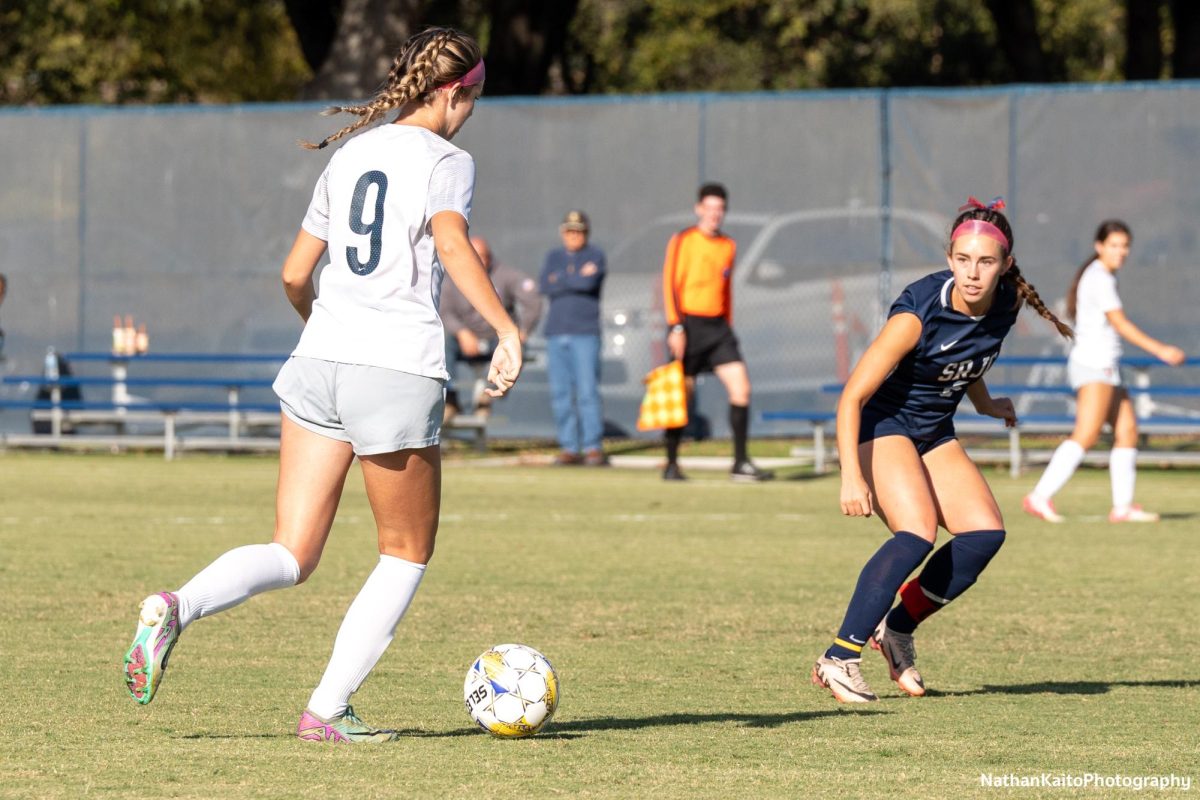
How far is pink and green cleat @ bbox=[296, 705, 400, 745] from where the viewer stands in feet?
17.2

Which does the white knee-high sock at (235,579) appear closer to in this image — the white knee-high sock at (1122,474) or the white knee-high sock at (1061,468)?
the white knee-high sock at (1061,468)

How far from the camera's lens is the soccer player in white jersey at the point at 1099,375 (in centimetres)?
1216

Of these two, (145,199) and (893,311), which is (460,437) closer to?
(145,199)

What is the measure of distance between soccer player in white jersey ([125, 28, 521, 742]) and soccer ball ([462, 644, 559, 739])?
1.16ft

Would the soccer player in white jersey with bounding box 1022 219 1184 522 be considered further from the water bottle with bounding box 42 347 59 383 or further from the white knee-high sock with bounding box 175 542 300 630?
the water bottle with bounding box 42 347 59 383

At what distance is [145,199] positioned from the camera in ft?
62.1

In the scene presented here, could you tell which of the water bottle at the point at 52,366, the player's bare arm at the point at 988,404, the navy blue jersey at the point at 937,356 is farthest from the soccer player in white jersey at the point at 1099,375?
the water bottle at the point at 52,366

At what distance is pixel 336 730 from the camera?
5.23 m

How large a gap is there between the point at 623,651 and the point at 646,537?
4.24 metres

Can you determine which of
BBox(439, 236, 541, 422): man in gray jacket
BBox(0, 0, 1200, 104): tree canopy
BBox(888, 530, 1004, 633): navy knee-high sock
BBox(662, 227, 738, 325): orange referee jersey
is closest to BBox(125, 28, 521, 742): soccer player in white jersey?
BBox(888, 530, 1004, 633): navy knee-high sock

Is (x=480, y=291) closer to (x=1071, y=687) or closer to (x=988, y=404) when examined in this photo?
(x=988, y=404)

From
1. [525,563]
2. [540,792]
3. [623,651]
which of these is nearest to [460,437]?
[525,563]

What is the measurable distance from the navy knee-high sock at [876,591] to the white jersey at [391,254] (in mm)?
1856

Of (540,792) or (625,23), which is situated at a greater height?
(625,23)
